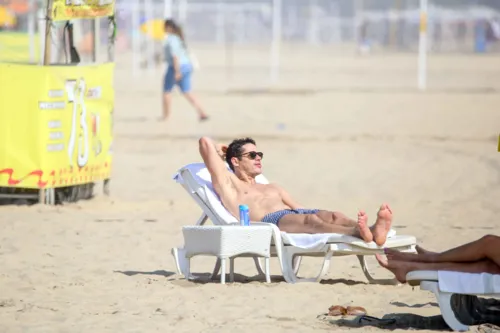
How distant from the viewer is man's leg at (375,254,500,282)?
586 cm

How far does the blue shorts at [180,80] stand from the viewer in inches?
765

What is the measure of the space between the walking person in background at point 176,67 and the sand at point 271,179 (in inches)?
13.6

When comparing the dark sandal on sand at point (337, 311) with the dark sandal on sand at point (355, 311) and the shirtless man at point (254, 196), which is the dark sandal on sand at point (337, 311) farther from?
the shirtless man at point (254, 196)

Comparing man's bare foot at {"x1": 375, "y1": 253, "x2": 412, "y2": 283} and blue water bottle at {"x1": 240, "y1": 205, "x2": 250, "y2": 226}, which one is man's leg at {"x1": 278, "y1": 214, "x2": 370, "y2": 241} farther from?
man's bare foot at {"x1": 375, "y1": 253, "x2": 412, "y2": 283}

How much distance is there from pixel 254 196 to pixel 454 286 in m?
2.25

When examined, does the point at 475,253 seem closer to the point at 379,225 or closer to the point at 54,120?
the point at 379,225

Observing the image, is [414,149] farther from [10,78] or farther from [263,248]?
[263,248]

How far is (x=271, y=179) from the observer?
503 inches

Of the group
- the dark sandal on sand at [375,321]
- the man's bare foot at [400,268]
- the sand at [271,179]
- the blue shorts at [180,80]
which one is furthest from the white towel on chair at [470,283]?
the blue shorts at [180,80]

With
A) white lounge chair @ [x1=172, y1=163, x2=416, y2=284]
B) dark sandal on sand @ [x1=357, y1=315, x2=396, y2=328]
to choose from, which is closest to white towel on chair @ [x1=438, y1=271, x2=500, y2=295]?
dark sandal on sand @ [x1=357, y1=315, x2=396, y2=328]

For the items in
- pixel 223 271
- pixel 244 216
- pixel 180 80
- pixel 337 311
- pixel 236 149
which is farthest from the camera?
pixel 180 80

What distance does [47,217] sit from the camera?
9844mm

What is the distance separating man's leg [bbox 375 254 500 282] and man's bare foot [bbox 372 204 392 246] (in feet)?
2.26

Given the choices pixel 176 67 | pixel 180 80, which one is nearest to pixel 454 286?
pixel 176 67
